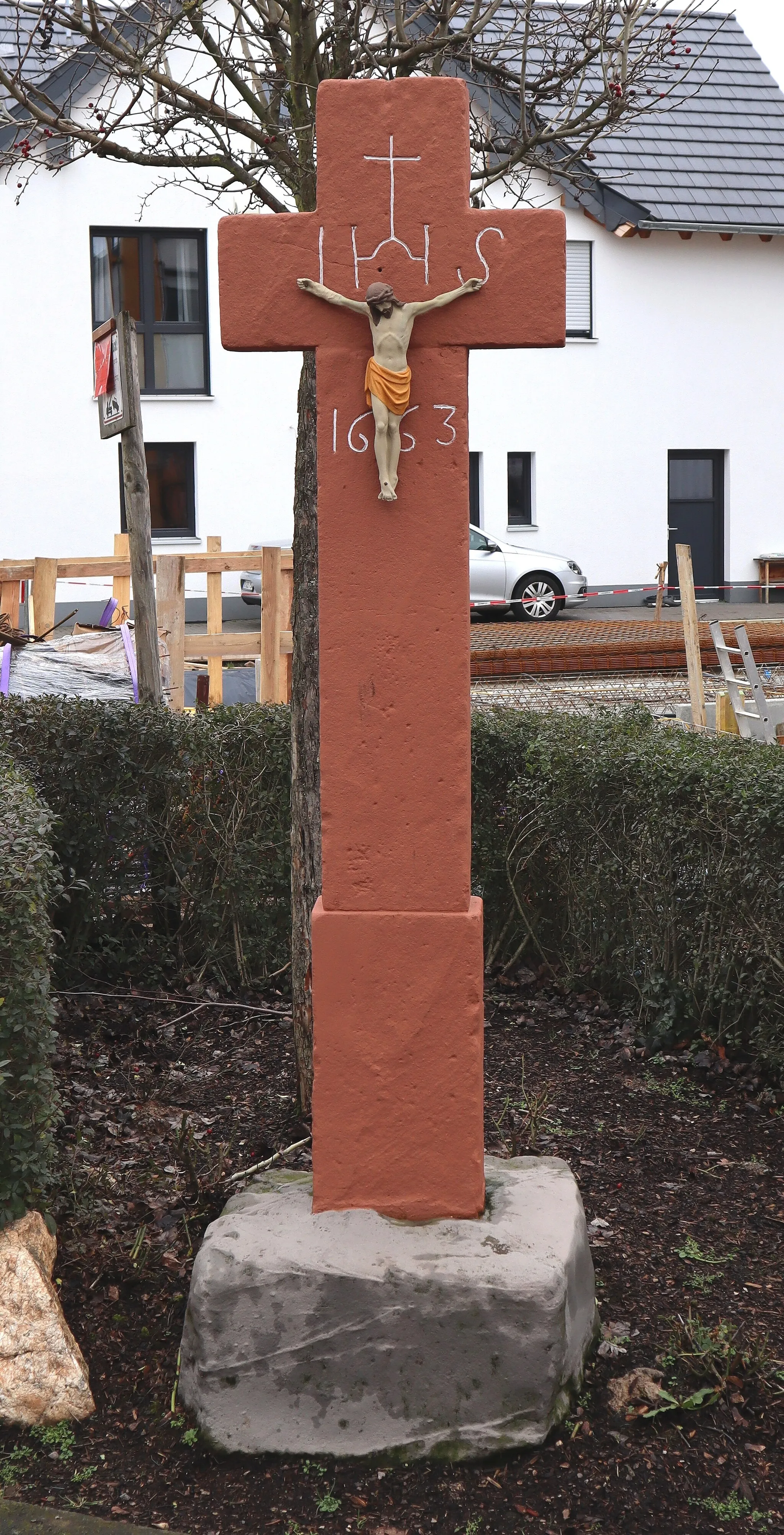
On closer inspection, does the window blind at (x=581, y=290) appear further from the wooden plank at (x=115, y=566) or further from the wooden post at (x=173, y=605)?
the wooden post at (x=173, y=605)

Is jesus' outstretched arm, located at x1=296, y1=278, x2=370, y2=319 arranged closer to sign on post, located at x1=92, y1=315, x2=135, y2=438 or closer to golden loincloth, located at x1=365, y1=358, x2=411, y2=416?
golden loincloth, located at x1=365, y1=358, x2=411, y2=416

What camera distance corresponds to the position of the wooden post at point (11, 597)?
9.29 meters

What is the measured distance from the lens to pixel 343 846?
3.45m

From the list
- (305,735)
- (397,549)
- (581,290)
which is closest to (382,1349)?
(397,549)

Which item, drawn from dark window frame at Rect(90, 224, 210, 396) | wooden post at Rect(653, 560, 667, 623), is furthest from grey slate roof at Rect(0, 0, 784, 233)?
wooden post at Rect(653, 560, 667, 623)

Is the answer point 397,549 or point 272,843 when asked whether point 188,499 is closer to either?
point 272,843

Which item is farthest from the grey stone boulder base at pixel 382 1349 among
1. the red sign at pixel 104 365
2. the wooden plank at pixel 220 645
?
the wooden plank at pixel 220 645

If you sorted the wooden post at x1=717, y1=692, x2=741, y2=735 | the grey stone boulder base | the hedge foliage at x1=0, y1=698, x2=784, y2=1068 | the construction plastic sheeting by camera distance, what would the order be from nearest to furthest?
the grey stone boulder base → the hedge foliage at x1=0, y1=698, x2=784, y2=1068 → the construction plastic sheeting → the wooden post at x1=717, y1=692, x2=741, y2=735

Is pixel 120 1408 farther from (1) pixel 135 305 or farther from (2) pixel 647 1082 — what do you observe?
(1) pixel 135 305

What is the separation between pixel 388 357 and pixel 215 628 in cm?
761

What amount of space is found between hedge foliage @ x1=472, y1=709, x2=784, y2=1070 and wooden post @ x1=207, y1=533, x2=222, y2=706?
393 cm

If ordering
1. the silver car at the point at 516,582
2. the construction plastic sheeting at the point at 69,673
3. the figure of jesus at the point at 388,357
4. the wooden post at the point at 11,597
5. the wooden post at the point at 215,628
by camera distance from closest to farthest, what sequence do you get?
the figure of jesus at the point at 388,357, the construction plastic sheeting at the point at 69,673, the wooden post at the point at 11,597, the wooden post at the point at 215,628, the silver car at the point at 516,582

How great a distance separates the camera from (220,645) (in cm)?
1030

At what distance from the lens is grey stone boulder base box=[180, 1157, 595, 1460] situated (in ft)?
10.6
